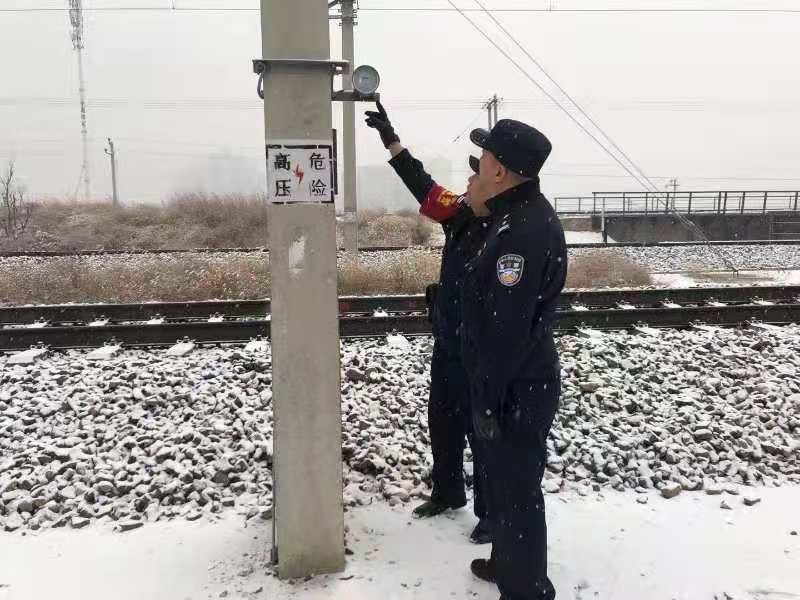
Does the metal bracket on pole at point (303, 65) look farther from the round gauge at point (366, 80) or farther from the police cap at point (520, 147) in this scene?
the police cap at point (520, 147)

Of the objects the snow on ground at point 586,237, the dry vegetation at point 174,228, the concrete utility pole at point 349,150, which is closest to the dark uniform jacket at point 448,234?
the concrete utility pole at point 349,150

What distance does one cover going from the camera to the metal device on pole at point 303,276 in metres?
2.55

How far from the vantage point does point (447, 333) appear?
3125 millimetres

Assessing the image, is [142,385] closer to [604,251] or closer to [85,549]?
[85,549]

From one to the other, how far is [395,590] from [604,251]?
13808 millimetres

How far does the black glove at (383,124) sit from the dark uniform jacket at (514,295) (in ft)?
2.91

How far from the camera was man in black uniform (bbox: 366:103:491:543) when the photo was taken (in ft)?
10.0

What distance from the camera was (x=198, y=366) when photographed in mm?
5344

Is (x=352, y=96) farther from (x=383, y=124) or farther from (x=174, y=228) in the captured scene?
(x=174, y=228)

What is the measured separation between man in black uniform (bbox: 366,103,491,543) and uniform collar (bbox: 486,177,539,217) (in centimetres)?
42

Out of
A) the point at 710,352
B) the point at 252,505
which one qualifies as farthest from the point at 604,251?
the point at 252,505

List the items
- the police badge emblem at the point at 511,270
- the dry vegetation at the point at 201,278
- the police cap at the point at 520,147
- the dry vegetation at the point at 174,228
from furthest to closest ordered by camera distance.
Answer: the dry vegetation at the point at 174,228
the dry vegetation at the point at 201,278
the police cap at the point at 520,147
the police badge emblem at the point at 511,270

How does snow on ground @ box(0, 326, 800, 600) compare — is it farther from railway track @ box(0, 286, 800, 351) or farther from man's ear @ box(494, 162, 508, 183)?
man's ear @ box(494, 162, 508, 183)

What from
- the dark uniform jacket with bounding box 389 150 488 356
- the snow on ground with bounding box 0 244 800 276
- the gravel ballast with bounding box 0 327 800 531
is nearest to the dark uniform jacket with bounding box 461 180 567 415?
the dark uniform jacket with bounding box 389 150 488 356
